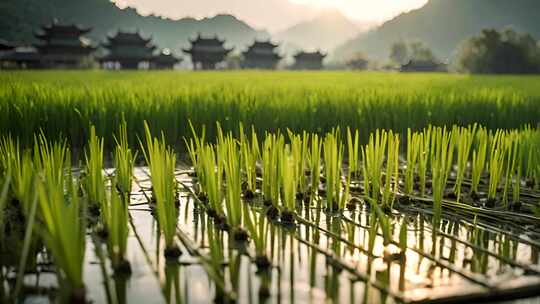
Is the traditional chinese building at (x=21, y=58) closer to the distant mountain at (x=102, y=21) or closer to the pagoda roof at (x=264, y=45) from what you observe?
the distant mountain at (x=102, y=21)

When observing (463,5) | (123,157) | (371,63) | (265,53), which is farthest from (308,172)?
(463,5)

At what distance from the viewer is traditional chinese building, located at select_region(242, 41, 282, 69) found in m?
52.9

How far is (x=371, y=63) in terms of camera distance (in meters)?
79.0

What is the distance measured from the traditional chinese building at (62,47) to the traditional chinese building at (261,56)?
16.3m

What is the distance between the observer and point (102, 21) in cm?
9275

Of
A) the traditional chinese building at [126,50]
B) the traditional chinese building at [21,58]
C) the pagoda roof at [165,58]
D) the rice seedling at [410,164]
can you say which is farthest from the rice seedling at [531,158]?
the pagoda roof at [165,58]

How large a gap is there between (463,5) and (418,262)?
553 ft

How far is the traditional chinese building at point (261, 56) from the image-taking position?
52875mm

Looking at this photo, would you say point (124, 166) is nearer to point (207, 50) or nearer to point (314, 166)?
point (314, 166)

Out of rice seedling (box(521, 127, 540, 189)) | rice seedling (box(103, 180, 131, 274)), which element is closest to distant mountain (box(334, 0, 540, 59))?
rice seedling (box(521, 127, 540, 189))

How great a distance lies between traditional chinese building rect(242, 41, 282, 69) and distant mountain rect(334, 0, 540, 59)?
87.2 metres

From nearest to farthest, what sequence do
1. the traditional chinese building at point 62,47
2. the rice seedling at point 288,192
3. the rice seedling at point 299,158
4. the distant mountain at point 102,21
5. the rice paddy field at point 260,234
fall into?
the rice paddy field at point 260,234 → the rice seedling at point 288,192 → the rice seedling at point 299,158 → the traditional chinese building at point 62,47 → the distant mountain at point 102,21

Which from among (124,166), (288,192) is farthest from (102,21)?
(288,192)

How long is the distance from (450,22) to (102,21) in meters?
103
